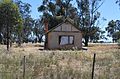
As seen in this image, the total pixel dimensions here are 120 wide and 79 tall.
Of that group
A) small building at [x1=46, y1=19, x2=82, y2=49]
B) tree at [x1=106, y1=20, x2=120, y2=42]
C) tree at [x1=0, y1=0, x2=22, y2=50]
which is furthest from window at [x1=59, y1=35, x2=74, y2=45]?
tree at [x1=106, y1=20, x2=120, y2=42]

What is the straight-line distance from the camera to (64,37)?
58.5m

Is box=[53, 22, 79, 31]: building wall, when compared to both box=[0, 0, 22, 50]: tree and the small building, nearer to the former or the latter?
the small building

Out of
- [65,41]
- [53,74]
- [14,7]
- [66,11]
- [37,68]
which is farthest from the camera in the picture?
[66,11]

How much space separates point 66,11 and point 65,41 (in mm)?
26505

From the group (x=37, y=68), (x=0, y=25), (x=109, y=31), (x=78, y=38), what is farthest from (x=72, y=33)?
(x=109, y=31)

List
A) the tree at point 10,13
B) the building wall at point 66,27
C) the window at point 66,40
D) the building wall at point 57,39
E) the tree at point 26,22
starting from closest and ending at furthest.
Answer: the tree at point 10,13 → the building wall at point 57,39 → the window at point 66,40 → the building wall at point 66,27 → the tree at point 26,22

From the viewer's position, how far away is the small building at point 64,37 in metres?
57.9

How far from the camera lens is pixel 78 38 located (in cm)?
5884

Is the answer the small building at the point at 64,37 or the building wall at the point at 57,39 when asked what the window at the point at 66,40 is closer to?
the small building at the point at 64,37

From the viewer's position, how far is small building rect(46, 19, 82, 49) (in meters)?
57.9

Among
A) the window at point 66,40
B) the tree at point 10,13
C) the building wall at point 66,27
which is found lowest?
the window at point 66,40

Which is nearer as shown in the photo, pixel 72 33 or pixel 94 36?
pixel 72 33

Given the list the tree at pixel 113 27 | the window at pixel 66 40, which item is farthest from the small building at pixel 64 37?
the tree at pixel 113 27

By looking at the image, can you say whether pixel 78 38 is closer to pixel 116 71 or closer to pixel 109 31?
pixel 116 71
